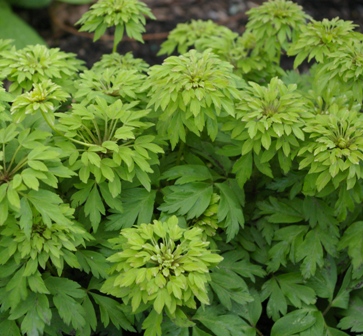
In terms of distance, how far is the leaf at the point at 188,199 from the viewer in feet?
7.86

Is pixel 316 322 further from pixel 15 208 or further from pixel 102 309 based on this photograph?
pixel 15 208

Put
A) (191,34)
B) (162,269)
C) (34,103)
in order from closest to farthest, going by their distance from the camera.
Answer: (162,269), (34,103), (191,34)

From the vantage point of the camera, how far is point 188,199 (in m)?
2.43

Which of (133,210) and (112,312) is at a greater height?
(133,210)

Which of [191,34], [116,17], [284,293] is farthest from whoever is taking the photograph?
[191,34]

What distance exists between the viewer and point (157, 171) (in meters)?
2.54

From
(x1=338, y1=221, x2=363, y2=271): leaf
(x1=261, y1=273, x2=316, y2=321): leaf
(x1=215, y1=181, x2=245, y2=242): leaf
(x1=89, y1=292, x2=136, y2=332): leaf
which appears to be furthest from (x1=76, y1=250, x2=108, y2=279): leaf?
(x1=338, y1=221, x2=363, y2=271): leaf

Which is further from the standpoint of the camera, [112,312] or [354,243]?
[354,243]

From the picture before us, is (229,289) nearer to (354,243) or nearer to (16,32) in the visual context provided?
(354,243)

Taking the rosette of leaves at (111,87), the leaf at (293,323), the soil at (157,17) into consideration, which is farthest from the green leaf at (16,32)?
the leaf at (293,323)

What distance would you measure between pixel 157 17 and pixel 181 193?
3932 millimetres

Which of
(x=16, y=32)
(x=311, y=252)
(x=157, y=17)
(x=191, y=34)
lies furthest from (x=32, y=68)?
(x=157, y=17)

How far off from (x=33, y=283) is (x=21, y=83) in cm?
98

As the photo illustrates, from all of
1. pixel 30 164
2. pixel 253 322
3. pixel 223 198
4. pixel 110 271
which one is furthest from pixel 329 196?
pixel 30 164
